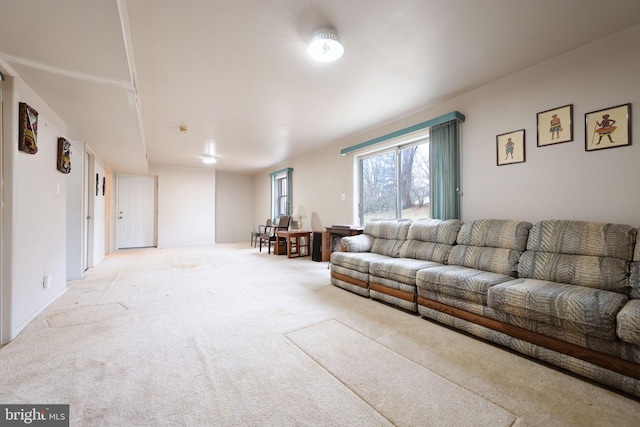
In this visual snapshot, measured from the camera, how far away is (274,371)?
1673mm

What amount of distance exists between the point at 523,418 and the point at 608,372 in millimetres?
706

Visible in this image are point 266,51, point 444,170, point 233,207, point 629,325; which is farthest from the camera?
point 233,207

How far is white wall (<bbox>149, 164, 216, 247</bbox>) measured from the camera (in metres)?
8.10

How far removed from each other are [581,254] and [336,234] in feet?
11.5

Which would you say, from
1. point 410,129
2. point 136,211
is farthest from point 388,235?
point 136,211

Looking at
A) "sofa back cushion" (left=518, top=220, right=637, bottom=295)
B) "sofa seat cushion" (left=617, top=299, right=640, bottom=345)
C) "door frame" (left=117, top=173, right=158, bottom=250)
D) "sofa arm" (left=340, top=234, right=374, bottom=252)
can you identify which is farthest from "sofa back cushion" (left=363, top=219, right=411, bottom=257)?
"door frame" (left=117, top=173, right=158, bottom=250)

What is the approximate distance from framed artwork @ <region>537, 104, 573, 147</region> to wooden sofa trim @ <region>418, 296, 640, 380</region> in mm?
1872

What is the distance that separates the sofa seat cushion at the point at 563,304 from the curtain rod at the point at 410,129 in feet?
7.01

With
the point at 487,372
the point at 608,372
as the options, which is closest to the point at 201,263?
the point at 487,372

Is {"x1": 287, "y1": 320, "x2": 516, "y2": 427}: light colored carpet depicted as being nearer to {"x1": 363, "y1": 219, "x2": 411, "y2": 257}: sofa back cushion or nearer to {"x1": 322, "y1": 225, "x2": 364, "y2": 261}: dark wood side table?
{"x1": 363, "y1": 219, "x2": 411, "y2": 257}: sofa back cushion

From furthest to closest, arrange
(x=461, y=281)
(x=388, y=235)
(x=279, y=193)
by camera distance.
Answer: (x=279, y=193), (x=388, y=235), (x=461, y=281)

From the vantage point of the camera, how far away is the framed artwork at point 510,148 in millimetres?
2831

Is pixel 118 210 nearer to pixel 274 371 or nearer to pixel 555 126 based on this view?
pixel 274 371

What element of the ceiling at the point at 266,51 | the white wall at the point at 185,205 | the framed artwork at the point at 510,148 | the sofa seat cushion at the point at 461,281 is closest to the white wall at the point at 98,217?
the ceiling at the point at 266,51
